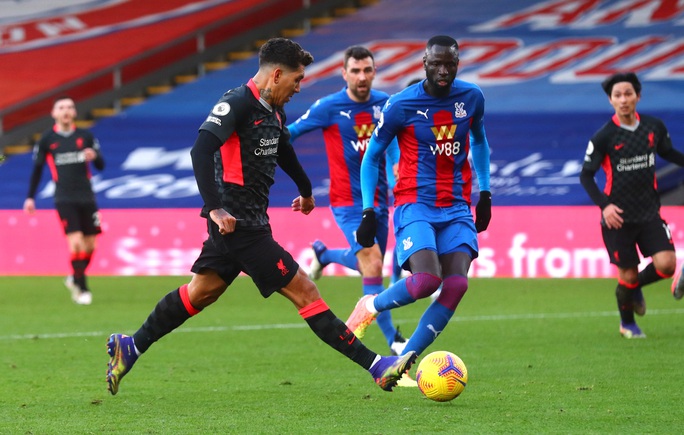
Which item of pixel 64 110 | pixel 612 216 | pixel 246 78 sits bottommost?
pixel 246 78

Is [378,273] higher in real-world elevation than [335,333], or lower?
lower

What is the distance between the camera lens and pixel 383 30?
2539 centimetres

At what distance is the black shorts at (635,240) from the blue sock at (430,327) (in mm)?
3028

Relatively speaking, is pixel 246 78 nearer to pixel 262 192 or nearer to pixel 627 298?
pixel 627 298

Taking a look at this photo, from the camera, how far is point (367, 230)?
7086 millimetres

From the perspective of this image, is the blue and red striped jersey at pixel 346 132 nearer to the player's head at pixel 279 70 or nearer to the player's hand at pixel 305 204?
the player's hand at pixel 305 204

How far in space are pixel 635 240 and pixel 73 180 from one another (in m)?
6.92

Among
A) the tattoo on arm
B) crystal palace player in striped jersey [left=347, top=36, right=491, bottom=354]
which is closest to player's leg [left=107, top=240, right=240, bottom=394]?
the tattoo on arm

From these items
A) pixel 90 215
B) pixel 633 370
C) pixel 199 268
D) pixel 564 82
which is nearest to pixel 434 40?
pixel 199 268

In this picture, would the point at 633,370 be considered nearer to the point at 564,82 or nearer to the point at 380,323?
the point at 380,323

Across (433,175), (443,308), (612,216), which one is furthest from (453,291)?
(612,216)

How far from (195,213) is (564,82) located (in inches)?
351

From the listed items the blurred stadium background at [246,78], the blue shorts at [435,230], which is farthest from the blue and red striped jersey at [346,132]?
the blurred stadium background at [246,78]

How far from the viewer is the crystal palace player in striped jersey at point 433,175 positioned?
6988mm
